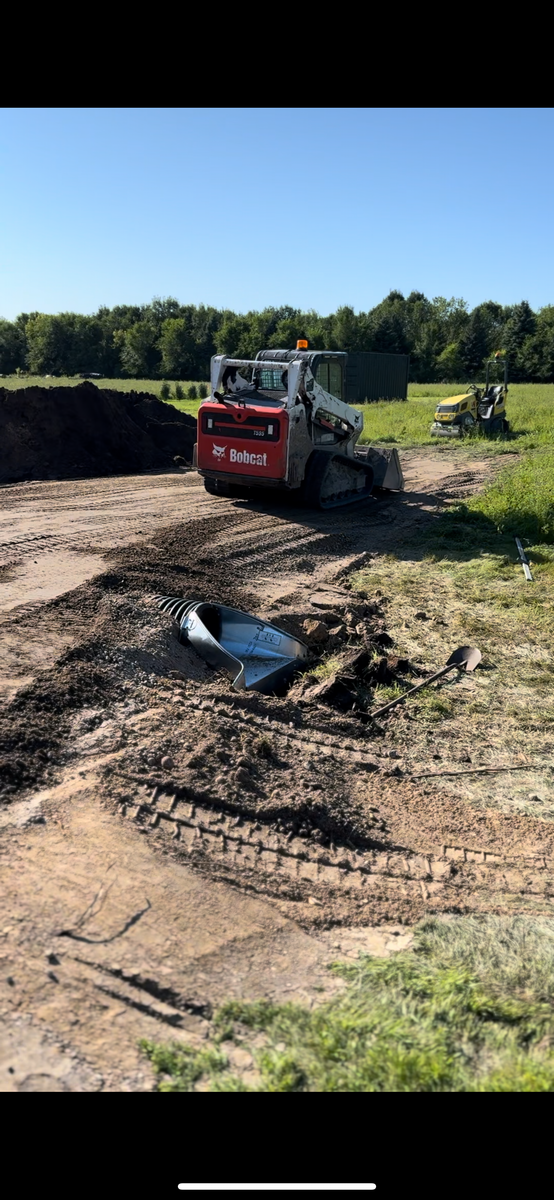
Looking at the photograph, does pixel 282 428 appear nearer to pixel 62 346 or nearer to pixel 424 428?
pixel 424 428

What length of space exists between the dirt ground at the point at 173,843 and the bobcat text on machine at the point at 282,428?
444 cm

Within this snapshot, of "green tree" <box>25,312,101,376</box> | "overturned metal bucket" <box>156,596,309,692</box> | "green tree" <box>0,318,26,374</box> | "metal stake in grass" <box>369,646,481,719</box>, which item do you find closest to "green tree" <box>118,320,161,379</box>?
"green tree" <box>25,312,101,376</box>

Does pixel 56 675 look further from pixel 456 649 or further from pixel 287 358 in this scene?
pixel 287 358

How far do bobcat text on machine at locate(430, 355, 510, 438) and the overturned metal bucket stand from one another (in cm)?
1774

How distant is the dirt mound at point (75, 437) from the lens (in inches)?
623

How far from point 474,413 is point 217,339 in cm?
3533

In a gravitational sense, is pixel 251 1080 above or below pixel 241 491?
below

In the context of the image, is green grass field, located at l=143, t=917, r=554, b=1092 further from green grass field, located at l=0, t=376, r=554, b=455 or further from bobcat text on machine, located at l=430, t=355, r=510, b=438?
bobcat text on machine, located at l=430, t=355, r=510, b=438

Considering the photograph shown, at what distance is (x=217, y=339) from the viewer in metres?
56.2

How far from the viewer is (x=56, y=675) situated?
5816mm

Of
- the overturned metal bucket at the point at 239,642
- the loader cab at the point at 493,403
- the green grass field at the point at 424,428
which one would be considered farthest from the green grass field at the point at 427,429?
the overturned metal bucket at the point at 239,642

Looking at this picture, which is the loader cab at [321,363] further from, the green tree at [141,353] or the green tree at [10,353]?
the green tree at [10,353]
